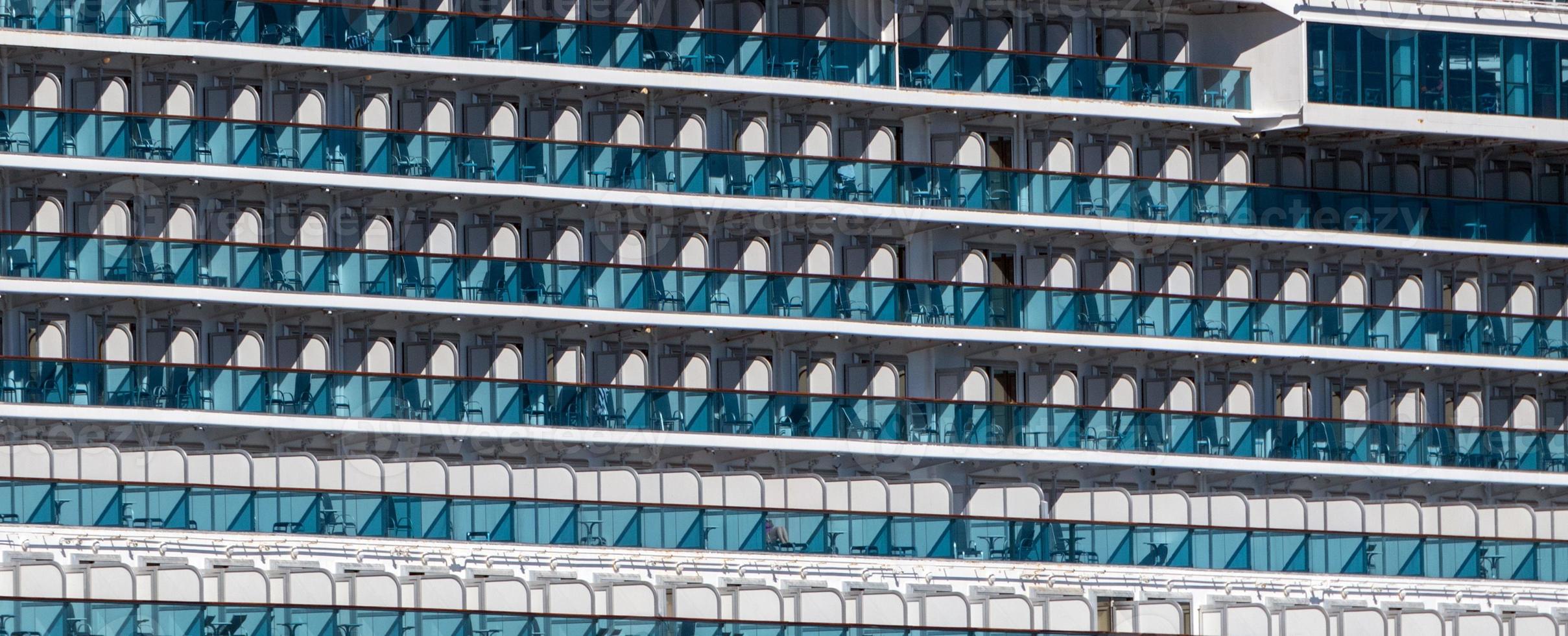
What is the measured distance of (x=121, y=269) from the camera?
136 feet

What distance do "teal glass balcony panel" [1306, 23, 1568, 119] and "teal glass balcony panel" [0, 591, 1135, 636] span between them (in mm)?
7038

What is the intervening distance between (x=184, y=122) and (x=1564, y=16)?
1442cm

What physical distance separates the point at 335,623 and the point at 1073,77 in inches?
384

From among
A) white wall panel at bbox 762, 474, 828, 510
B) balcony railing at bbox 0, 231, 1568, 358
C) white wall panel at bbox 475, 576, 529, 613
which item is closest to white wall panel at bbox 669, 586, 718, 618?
white wall panel at bbox 762, 474, 828, 510

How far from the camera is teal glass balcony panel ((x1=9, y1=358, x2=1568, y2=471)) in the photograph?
41.4m

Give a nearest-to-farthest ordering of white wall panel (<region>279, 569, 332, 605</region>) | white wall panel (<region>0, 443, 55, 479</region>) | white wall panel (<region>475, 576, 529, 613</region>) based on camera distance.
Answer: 1. white wall panel (<region>279, 569, 332, 605</region>)
2. white wall panel (<region>0, 443, 55, 479</region>)
3. white wall panel (<region>475, 576, 529, 613</region>)

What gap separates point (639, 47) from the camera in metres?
42.8

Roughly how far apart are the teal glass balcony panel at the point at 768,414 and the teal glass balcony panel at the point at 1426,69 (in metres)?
3.53

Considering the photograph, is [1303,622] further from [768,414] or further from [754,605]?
[768,414]

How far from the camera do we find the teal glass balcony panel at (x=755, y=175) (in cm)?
4156

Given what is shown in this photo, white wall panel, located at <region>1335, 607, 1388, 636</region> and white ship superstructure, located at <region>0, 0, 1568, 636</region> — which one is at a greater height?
white ship superstructure, located at <region>0, 0, 1568, 636</region>

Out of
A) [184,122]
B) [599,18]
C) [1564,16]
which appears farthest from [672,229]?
[1564,16]

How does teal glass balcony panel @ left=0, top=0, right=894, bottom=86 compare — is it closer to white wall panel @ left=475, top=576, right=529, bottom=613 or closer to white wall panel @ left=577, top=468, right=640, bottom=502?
white wall panel @ left=577, top=468, right=640, bottom=502

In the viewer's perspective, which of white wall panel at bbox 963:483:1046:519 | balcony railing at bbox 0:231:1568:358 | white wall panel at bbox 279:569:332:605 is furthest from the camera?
white wall panel at bbox 963:483:1046:519
